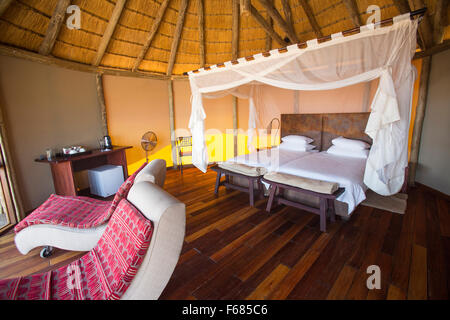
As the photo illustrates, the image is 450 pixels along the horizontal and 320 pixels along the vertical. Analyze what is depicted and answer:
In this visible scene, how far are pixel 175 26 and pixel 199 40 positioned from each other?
590mm

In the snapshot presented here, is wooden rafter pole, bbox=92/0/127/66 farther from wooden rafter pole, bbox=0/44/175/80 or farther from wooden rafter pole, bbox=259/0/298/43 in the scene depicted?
wooden rafter pole, bbox=259/0/298/43

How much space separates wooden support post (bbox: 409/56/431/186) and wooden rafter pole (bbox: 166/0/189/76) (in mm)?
4337

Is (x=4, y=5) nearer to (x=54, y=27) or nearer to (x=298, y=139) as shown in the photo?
(x=54, y=27)

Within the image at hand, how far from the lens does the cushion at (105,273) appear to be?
121cm

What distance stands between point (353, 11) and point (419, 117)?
210 cm

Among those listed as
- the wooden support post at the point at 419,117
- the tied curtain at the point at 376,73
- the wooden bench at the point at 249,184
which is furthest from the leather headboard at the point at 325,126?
the wooden bench at the point at 249,184

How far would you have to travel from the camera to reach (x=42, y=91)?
346 cm

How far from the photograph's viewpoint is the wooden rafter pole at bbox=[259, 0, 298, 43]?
10.7ft

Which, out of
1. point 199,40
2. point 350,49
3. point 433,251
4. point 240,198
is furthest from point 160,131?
point 433,251

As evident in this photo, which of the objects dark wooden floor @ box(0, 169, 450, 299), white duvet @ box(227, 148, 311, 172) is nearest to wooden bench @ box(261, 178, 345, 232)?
dark wooden floor @ box(0, 169, 450, 299)

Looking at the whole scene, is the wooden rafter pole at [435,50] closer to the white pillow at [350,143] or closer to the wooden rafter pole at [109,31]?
the white pillow at [350,143]

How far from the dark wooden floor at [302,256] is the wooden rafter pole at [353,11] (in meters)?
3.10

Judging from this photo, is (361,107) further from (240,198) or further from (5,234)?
(5,234)

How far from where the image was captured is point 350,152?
400 centimetres
